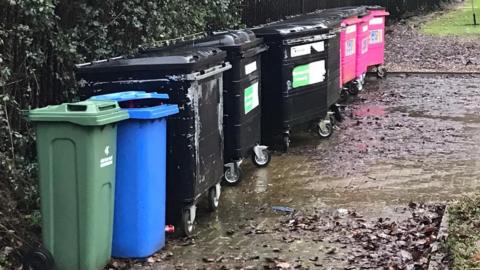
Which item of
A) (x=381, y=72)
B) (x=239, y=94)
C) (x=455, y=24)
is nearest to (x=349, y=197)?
(x=239, y=94)

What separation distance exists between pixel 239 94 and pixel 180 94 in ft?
5.23

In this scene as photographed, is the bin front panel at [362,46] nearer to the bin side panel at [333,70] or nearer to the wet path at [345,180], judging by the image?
the wet path at [345,180]

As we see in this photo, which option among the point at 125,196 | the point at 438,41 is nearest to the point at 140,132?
the point at 125,196

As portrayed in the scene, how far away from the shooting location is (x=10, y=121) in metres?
5.79

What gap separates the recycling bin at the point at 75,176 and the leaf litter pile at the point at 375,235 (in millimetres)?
1696

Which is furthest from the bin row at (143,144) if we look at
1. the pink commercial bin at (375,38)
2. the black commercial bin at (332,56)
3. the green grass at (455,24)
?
the green grass at (455,24)

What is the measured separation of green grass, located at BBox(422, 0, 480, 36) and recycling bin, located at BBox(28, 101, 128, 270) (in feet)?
63.8

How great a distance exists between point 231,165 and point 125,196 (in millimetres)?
2341

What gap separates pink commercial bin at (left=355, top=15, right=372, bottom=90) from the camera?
12.6 m

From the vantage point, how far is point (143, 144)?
498cm

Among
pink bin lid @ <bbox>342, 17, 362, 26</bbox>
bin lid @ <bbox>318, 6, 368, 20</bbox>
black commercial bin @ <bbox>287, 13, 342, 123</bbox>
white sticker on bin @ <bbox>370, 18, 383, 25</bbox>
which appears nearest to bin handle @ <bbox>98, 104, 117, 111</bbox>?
black commercial bin @ <bbox>287, 13, 342, 123</bbox>

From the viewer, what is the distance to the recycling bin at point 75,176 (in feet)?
15.0

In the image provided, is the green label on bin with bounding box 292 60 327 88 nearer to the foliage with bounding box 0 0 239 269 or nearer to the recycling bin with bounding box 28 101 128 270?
the foliage with bounding box 0 0 239 269

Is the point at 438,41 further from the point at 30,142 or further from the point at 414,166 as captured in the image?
the point at 30,142
